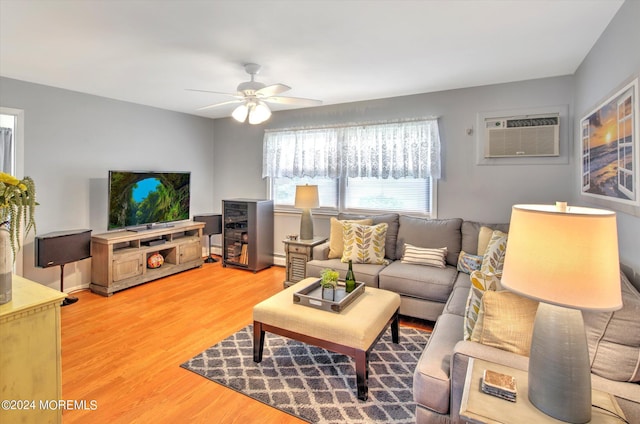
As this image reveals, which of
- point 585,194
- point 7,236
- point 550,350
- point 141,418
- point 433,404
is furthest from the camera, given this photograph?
point 585,194

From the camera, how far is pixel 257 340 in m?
2.43

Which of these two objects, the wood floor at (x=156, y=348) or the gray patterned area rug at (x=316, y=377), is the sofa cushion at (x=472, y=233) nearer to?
the wood floor at (x=156, y=348)

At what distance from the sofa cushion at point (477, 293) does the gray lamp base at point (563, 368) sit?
53 centimetres

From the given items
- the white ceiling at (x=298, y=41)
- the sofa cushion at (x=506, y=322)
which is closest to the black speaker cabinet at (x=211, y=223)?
the white ceiling at (x=298, y=41)

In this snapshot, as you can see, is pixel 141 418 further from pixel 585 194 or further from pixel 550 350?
pixel 585 194

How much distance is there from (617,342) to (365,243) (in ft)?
7.89

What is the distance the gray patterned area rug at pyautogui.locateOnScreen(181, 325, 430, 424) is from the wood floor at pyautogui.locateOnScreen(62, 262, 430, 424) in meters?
0.11

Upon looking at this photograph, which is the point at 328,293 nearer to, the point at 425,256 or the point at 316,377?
the point at 316,377

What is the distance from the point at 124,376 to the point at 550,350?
102 inches

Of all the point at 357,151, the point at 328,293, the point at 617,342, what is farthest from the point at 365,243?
the point at 617,342

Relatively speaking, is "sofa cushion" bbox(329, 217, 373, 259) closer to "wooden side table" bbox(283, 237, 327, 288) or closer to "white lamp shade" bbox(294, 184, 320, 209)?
"wooden side table" bbox(283, 237, 327, 288)

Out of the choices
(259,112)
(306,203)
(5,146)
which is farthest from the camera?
(306,203)

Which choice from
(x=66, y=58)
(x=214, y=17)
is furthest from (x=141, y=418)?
(x=66, y=58)

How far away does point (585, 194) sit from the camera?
9.34 ft
